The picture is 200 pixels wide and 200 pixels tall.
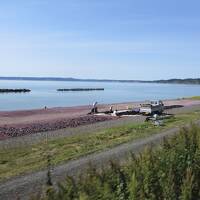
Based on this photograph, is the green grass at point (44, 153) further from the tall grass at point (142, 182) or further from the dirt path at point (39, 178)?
the tall grass at point (142, 182)

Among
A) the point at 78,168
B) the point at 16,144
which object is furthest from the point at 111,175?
the point at 16,144

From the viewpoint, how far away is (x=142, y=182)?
8297 millimetres

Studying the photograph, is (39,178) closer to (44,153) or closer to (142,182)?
(44,153)

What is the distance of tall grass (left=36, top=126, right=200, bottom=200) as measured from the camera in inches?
304

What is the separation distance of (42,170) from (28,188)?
10.5 feet

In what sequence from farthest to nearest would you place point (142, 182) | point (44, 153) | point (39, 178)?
point (44, 153) → point (39, 178) → point (142, 182)

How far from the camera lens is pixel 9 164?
20.6 meters

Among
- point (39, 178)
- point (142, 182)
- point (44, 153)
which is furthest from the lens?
point (44, 153)

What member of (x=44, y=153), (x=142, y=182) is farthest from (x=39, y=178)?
(x=142, y=182)

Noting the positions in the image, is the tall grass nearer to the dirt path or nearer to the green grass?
the dirt path

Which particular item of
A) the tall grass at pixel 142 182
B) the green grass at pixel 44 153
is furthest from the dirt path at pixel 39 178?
the tall grass at pixel 142 182

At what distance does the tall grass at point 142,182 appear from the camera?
7.73 m

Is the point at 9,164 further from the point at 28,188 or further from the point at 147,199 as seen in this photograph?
the point at 147,199

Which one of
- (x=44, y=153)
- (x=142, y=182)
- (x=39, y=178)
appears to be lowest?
(x=44, y=153)
